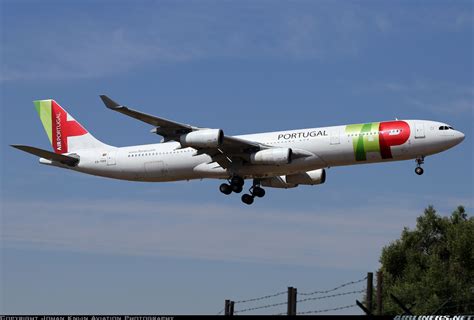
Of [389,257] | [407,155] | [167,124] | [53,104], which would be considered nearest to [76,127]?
[53,104]

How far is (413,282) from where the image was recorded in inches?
3110

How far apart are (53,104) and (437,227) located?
38.2m

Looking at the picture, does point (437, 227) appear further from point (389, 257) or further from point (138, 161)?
point (138, 161)

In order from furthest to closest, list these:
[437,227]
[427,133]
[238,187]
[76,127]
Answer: [437,227] → [76,127] → [238,187] → [427,133]

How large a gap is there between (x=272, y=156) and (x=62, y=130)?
1849cm

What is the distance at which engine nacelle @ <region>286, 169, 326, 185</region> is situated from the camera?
58156mm

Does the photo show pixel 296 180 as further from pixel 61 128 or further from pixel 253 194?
pixel 61 128

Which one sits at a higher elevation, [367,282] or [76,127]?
[76,127]

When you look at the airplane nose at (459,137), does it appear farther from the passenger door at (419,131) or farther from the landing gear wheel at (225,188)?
the landing gear wheel at (225,188)

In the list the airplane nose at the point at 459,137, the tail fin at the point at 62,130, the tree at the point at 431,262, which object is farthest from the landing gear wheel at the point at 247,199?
the tree at the point at 431,262

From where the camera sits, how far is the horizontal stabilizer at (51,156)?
187 feet

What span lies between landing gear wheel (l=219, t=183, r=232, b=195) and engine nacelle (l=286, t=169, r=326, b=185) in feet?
15.4

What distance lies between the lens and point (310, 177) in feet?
191

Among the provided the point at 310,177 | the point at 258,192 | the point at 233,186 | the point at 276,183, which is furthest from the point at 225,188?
the point at 310,177
